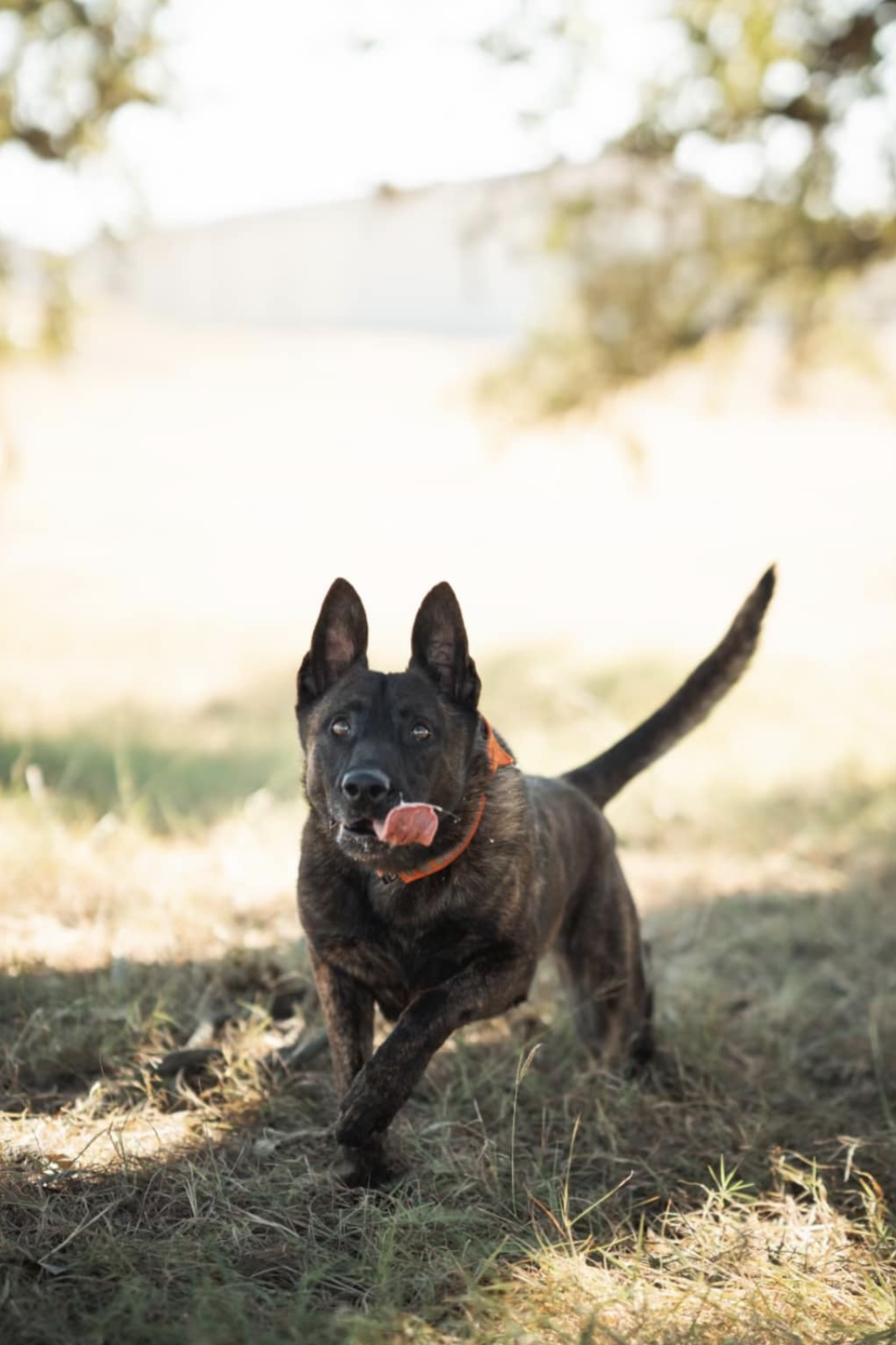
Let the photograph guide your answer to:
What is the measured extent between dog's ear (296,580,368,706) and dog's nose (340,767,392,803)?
588 millimetres

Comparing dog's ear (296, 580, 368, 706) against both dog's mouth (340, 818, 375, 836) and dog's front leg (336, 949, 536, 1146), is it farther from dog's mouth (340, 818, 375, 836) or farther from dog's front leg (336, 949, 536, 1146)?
dog's front leg (336, 949, 536, 1146)

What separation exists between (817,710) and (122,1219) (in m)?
9.51

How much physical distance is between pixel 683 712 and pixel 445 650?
129 centimetres

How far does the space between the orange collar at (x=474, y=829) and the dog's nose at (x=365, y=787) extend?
0.88ft

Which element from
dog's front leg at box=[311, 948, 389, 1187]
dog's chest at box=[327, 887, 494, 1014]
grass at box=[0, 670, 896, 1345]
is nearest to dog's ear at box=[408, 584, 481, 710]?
dog's chest at box=[327, 887, 494, 1014]

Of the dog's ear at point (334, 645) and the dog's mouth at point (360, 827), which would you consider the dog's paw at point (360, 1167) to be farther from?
the dog's ear at point (334, 645)

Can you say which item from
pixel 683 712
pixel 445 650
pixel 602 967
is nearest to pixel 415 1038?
pixel 445 650

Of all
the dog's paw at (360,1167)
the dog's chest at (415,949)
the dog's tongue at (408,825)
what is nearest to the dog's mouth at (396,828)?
the dog's tongue at (408,825)

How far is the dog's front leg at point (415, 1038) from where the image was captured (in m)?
3.30

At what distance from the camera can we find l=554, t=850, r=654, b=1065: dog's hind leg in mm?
4457

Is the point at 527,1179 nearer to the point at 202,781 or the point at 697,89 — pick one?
the point at 202,781

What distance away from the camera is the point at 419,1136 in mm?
3729

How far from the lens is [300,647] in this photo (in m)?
16.4

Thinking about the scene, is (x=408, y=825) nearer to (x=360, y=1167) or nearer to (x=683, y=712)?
(x=360, y=1167)
